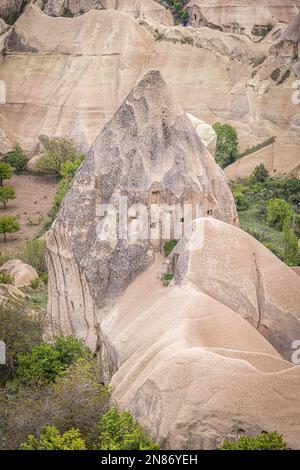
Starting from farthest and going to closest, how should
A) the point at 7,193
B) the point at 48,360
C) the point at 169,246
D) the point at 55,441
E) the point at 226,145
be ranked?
the point at 226,145, the point at 7,193, the point at 169,246, the point at 48,360, the point at 55,441

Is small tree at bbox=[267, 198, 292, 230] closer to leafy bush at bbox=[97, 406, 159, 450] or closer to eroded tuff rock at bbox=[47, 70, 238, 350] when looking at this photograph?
eroded tuff rock at bbox=[47, 70, 238, 350]

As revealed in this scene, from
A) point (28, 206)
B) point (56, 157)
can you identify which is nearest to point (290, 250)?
point (28, 206)

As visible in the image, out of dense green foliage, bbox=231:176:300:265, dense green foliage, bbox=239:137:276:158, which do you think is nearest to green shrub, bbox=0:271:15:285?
dense green foliage, bbox=231:176:300:265

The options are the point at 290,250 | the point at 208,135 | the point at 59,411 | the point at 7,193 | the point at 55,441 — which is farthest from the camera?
the point at 7,193

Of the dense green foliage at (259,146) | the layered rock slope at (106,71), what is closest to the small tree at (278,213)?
the dense green foliage at (259,146)

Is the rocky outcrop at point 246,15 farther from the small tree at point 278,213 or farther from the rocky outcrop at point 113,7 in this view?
the small tree at point 278,213

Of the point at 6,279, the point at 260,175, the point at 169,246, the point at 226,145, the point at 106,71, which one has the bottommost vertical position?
the point at 260,175

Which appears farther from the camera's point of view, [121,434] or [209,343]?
[209,343]

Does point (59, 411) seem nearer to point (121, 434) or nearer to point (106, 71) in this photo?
point (121, 434)
